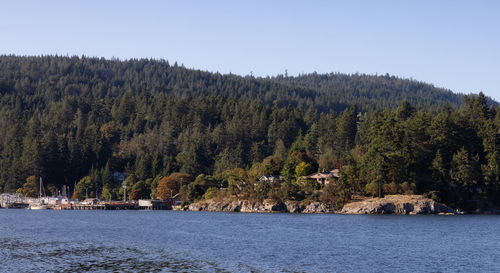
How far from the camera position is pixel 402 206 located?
93.1 m

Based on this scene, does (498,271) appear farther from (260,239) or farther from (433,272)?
(260,239)

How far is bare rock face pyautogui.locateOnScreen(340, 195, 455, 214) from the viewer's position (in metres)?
92.4

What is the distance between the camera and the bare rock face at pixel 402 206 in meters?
92.4

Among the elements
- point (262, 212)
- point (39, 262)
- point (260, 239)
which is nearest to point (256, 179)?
point (262, 212)

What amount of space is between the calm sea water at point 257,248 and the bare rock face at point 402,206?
2236 cm

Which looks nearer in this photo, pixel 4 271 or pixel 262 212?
pixel 4 271

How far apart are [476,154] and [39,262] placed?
8616 cm

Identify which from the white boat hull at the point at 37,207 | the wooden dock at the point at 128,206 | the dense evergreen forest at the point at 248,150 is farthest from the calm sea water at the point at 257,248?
the white boat hull at the point at 37,207

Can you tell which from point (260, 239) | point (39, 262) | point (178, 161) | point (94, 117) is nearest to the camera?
point (39, 262)

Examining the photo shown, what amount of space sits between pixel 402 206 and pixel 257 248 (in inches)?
2063

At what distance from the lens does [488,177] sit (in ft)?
320

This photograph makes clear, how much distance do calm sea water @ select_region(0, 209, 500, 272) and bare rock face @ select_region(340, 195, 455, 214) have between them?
2236 centimetres

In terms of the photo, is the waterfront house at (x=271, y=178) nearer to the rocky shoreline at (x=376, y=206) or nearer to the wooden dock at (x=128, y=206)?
the rocky shoreline at (x=376, y=206)

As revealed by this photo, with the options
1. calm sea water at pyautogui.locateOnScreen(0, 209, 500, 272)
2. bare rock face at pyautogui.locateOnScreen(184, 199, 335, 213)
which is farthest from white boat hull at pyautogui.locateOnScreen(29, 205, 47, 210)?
calm sea water at pyautogui.locateOnScreen(0, 209, 500, 272)
